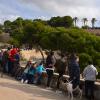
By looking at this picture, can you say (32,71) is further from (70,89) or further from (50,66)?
(70,89)

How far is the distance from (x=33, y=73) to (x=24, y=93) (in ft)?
11.4

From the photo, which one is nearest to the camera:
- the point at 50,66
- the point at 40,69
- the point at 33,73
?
the point at 50,66

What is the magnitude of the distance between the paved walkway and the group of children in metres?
0.88

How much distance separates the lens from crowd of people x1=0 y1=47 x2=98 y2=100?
1407 cm

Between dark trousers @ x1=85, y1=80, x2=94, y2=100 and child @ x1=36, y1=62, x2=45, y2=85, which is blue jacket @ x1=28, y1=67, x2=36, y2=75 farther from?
dark trousers @ x1=85, y1=80, x2=94, y2=100

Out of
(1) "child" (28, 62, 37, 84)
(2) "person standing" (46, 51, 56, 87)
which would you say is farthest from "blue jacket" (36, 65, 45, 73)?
(2) "person standing" (46, 51, 56, 87)

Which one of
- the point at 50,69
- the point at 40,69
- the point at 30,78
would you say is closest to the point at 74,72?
the point at 50,69

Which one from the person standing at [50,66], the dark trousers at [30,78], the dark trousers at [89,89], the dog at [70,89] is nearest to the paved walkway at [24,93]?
the dog at [70,89]

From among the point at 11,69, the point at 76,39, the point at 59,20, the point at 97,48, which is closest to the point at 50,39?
the point at 76,39

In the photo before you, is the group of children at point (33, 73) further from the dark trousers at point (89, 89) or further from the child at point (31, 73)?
the dark trousers at point (89, 89)

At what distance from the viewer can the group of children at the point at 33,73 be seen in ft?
57.9

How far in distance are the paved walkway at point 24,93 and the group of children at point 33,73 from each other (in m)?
0.88

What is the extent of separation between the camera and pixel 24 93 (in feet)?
47.4

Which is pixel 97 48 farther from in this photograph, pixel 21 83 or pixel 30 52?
pixel 30 52
